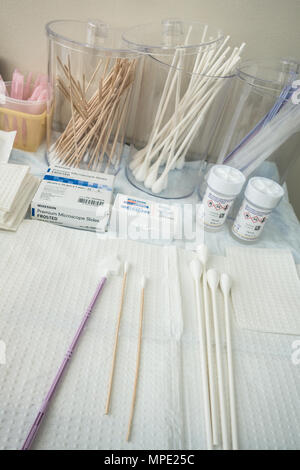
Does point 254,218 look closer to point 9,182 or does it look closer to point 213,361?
point 213,361

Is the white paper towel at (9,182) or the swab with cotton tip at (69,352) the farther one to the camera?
the white paper towel at (9,182)

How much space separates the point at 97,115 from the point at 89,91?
71mm

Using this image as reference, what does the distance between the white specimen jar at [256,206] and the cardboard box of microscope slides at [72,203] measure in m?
0.30

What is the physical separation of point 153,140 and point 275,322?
0.49 metres

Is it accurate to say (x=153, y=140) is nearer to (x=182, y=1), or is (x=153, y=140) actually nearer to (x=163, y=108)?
(x=163, y=108)

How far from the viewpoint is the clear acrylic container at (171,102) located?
68 cm

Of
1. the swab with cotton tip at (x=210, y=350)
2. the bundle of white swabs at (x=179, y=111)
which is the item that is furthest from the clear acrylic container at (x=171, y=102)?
the swab with cotton tip at (x=210, y=350)

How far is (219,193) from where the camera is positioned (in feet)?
2.18

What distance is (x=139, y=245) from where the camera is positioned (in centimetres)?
67

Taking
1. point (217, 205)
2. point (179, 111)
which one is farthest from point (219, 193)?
point (179, 111)

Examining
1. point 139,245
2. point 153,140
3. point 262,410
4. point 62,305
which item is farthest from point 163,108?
point 262,410

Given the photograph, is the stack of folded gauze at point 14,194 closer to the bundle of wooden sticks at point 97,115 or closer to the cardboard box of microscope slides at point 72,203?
the cardboard box of microscope slides at point 72,203

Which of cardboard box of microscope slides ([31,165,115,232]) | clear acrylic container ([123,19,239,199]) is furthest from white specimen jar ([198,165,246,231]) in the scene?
cardboard box of microscope slides ([31,165,115,232])
